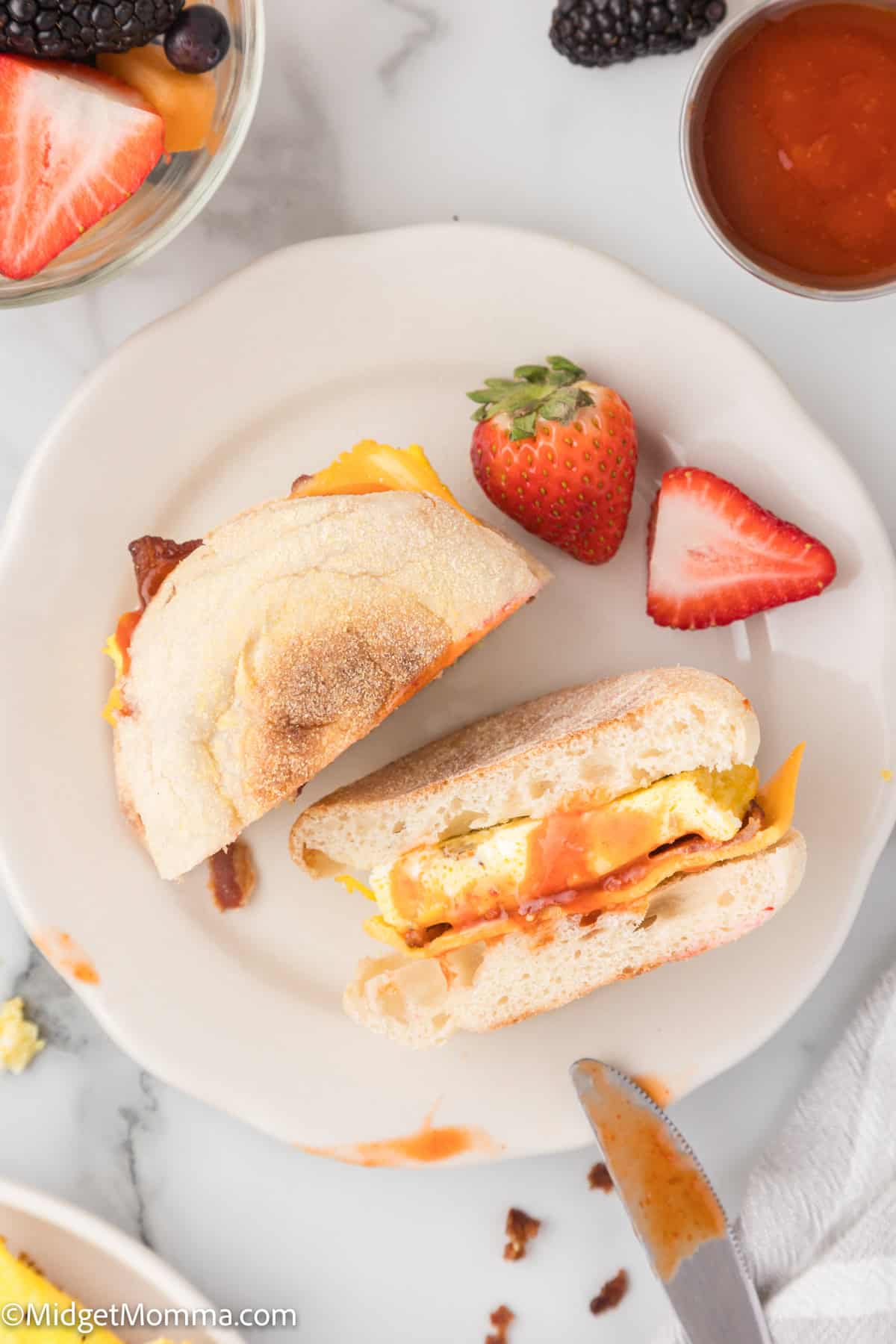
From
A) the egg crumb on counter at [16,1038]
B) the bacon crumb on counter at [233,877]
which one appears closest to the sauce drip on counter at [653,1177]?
the bacon crumb on counter at [233,877]

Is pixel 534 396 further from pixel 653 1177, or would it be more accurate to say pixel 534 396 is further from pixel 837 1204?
pixel 837 1204

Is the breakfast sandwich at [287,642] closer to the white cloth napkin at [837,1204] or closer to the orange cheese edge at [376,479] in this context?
the orange cheese edge at [376,479]

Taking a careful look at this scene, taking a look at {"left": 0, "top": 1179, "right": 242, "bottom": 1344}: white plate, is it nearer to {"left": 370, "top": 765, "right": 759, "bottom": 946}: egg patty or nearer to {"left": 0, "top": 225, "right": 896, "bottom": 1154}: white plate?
{"left": 0, "top": 225, "right": 896, "bottom": 1154}: white plate

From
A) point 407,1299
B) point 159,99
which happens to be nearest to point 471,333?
point 159,99

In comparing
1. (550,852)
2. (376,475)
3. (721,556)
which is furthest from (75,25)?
(550,852)

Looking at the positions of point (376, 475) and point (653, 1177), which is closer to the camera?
point (376, 475)

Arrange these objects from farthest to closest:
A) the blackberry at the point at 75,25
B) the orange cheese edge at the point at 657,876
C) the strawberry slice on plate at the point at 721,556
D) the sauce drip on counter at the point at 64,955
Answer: the sauce drip on counter at the point at 64,955, the strawberry slice on plate at the point at 721,556, the orange cheese edge at the point at 657,876, the blackberry at the point at 75,25
